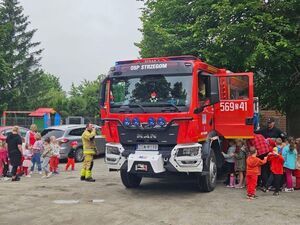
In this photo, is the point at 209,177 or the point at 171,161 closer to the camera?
the point at 171,161

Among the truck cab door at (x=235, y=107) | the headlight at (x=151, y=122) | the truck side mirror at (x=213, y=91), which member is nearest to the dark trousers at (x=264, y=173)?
the truck cab door at (x=235, y=107)

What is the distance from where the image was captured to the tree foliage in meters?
16.3

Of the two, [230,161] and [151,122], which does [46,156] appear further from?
[230,161]

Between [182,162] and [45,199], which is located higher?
[182,162]

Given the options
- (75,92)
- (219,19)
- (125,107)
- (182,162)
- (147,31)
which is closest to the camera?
(182,162)

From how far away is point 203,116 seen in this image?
1073cm

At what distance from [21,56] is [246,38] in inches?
1450

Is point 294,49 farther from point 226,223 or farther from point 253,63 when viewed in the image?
point 226,223

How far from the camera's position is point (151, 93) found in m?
10.5

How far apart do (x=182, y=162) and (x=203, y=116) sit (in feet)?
4.43

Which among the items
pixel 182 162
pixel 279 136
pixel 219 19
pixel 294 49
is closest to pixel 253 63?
pixel 294 49

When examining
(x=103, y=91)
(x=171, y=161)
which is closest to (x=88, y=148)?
(x=103, y=91)

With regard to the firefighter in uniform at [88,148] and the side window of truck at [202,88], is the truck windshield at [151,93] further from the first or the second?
the firefighter in uniform at [88,148]

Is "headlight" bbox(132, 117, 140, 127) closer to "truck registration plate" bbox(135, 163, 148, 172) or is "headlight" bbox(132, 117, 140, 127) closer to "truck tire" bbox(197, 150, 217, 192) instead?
"truck registration plate" bbox(135, 163, 148, 172)
